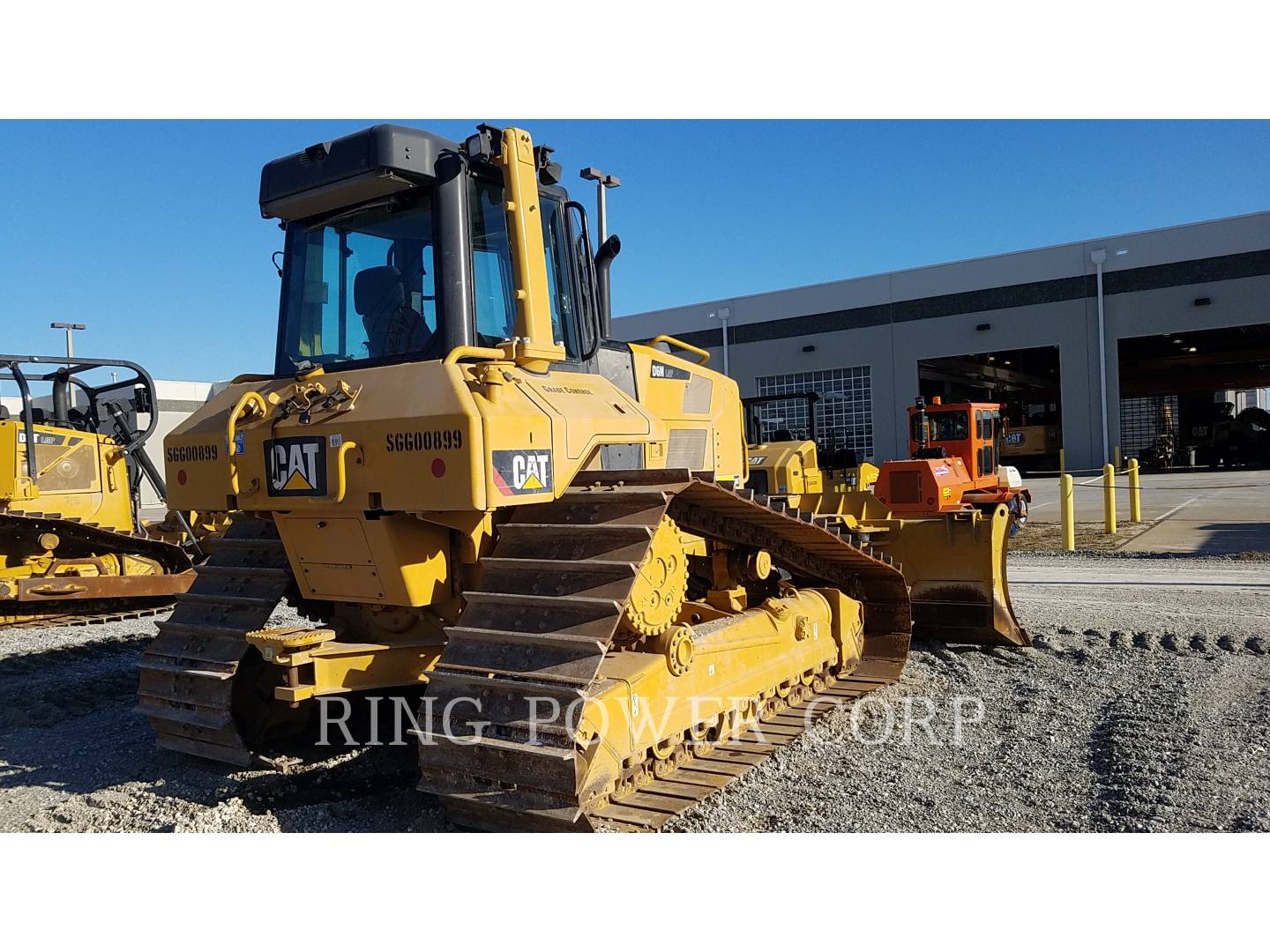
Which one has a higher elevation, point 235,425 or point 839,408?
point 839,408

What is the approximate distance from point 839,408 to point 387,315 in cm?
2954

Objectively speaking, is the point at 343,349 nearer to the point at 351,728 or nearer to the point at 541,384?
the point at 541,384

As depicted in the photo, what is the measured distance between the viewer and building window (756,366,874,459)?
31953 mm

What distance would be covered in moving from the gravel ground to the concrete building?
2087cm

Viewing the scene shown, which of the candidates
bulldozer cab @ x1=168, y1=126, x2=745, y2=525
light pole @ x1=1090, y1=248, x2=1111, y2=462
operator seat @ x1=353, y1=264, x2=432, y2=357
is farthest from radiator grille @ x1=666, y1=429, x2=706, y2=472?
light pole @ x1=1090, y1=248, x2=1111, y2=462

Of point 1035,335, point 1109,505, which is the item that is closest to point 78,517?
point 1109,505

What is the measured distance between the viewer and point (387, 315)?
4469 mm

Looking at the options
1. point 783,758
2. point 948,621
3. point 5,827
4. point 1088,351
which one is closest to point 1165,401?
point 1088,351

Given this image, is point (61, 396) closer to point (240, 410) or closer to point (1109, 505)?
point (240, 410)

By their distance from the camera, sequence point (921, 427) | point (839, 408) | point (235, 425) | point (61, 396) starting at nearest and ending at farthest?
point (235, 425) < point (61, 396) < point (921, 427) < point (839, 408)

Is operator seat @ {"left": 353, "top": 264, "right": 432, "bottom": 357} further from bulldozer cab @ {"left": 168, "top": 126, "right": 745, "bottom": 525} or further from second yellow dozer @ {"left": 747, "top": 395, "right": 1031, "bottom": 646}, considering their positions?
second yellow dozer @ {"left": 747, "top": 395, "right": 1031, "bottom": 646}

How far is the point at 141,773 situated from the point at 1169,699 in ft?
18.8

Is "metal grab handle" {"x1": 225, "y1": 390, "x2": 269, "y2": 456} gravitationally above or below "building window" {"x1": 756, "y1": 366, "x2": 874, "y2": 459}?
below

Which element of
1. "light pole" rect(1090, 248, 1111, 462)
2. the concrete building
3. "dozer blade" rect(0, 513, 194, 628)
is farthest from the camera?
"light pole" rect(1090, 248, 1111, 462)
